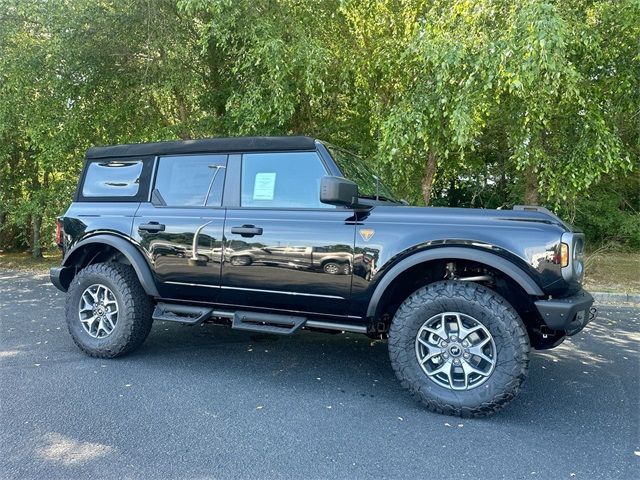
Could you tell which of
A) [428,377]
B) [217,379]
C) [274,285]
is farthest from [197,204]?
[428,377]

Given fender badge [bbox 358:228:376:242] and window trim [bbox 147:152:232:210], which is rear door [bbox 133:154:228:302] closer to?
window trim [bbox 147:152:232:210]

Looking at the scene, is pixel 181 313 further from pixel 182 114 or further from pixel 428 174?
pixel 182 114

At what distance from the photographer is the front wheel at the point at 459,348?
116 inches

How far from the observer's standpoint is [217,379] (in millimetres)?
3625

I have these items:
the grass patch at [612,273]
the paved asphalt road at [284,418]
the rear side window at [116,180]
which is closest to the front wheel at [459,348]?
the paved asphalt road at [284,418]

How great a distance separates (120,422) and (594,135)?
705 centimetres

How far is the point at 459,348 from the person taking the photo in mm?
3088

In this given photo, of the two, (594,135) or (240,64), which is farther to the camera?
(240,64)

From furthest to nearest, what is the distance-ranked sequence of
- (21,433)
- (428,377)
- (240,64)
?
(240,64) < (428,377) < (21,433)

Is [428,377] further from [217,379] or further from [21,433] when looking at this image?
[21,433]

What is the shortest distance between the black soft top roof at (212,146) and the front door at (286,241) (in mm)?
71

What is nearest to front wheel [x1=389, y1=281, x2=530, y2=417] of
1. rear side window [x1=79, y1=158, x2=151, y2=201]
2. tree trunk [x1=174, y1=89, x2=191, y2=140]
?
rear side window [x1=79, y1=158, x2=151, y2=201]

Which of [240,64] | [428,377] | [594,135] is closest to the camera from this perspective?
[428,377]

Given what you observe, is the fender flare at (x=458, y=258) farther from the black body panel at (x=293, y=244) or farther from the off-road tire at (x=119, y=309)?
the off-road tire at (x=119, y=309)
